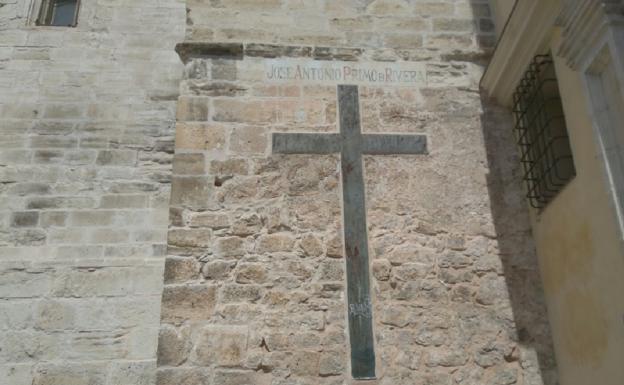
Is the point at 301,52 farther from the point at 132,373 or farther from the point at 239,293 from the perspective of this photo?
the point at 132,373

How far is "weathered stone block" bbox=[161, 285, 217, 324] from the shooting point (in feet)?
11.2

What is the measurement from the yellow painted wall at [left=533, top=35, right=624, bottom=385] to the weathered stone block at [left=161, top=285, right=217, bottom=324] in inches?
77.6

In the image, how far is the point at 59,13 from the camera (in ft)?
19.8

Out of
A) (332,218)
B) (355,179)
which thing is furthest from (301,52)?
(332,218)

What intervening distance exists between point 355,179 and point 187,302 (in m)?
1.27

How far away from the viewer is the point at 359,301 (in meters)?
3.49

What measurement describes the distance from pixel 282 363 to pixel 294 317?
0.26 metres

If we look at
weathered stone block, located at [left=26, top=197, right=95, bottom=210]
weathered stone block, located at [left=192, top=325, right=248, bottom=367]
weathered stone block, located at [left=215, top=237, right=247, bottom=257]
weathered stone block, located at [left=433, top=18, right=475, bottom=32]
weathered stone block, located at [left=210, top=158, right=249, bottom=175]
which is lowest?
weathered stone block, located at [left=192, top=325, right=248, bottom=367]

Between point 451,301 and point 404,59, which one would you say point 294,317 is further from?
point 404,59

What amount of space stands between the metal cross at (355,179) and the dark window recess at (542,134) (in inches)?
26.1

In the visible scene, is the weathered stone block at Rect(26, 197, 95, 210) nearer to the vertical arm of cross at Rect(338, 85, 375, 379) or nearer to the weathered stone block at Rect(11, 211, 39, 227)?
the weathered stone block at Rect(11, 211, 39, 227)

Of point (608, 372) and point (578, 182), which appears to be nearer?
point (608, 372)

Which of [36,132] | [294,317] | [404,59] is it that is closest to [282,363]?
[294,317]

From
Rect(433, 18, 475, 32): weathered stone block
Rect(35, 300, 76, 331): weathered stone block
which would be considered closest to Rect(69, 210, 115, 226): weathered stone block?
Rect(35, 300, 76, 331): weathered stone block
